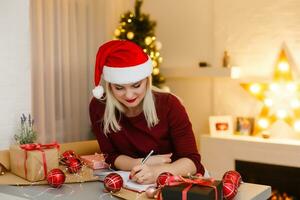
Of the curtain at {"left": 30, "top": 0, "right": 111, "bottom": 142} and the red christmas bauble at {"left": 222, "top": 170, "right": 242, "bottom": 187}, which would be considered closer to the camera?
the red christmas bauble at {"left": 222, "top": 170, "right": 242, "bottom": 187}

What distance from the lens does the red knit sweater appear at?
1.90 meters

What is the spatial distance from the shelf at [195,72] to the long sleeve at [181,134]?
1.85 m

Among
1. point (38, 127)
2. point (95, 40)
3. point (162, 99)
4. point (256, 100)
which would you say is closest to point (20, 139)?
point (162, 99)

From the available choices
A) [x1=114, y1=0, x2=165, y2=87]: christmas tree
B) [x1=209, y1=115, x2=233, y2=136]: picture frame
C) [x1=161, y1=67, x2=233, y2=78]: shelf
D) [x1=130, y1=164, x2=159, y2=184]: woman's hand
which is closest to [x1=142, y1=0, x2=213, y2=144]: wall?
[x1=161, y1=67, x2=233, y2=78]: shelf

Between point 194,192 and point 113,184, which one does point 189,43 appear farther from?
point 194,192

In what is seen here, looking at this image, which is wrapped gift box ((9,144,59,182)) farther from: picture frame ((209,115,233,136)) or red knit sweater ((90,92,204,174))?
picture frame ((209,115,233,136))

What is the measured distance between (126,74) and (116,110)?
265 millimetres

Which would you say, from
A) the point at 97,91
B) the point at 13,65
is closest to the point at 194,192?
the point at 97,91

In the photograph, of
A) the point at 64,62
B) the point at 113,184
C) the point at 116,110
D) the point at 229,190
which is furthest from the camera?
the point at 64,62

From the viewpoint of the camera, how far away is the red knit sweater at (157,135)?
1.90 meters

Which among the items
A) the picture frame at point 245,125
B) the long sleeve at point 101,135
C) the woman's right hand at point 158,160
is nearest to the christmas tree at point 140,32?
the picture frame at point 245,125

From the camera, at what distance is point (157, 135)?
6.31ft

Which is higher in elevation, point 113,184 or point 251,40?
point 251,40

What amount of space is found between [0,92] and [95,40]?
190 centimetres
